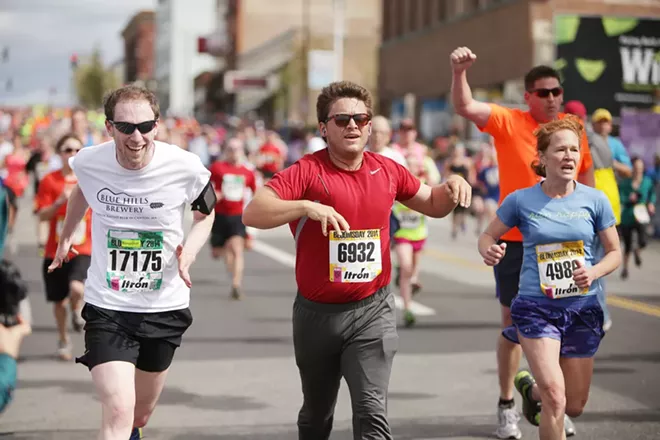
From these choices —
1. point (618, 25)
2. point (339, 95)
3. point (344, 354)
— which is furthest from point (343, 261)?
point (618, 25)

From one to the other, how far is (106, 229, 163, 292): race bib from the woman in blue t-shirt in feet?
5.17

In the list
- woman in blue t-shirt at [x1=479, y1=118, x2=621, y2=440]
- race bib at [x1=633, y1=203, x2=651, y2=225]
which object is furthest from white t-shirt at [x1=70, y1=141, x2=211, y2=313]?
race bib at [x1=633, y1=203, x2=651, y2=225]

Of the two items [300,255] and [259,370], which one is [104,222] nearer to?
[300,255]

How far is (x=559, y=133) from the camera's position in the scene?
19.4ft

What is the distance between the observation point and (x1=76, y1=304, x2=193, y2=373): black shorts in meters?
5.41

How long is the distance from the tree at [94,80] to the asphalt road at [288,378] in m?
179

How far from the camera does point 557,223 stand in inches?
234

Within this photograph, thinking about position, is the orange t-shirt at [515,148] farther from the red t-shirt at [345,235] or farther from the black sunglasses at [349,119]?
the black sunglasses at [349,119]

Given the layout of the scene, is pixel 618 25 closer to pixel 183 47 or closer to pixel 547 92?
pixel 547 92

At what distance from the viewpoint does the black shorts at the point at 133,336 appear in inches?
213

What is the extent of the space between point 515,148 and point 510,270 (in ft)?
2.28

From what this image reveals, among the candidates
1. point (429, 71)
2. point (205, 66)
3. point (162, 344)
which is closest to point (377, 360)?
point (162, 344)

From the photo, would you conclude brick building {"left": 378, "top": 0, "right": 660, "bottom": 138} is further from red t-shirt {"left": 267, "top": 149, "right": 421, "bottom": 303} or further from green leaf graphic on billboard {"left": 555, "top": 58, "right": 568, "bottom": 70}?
red t-shirt {"left": 267, "top": 149, "right": 421, "bottom": 303}

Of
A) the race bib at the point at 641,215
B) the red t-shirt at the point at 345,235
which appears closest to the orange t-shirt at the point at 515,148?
the red t-shirt at the point at 345,235
